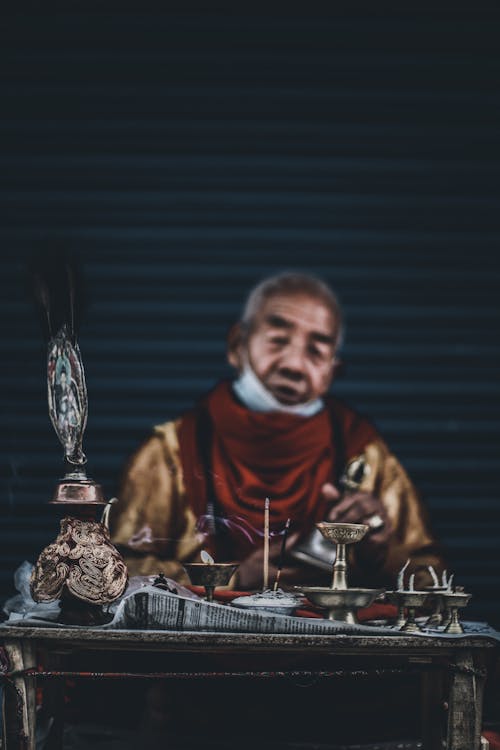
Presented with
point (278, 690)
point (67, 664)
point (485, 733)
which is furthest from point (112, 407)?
point (485, 733)

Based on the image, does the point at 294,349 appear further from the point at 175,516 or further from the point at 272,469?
the point at 175,516

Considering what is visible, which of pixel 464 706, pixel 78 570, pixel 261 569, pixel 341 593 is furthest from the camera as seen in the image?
pixel 261 569

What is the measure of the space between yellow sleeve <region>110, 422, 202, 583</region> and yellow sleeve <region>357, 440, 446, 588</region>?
976 mm

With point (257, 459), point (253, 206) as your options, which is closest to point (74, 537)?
point (257, 459)

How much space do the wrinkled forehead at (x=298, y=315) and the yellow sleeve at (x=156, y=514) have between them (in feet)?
2.50

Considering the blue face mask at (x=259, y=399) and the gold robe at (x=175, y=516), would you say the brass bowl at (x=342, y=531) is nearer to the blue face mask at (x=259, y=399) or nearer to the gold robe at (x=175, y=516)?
the gold robe at (x=175, y=516)

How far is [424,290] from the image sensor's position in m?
5.39

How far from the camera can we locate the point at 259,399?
213 inches

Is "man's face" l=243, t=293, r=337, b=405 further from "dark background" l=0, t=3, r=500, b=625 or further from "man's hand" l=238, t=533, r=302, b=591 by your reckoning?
"man's hand" l=238, t=533, r=302, b=591

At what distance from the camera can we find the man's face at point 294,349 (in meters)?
5.40

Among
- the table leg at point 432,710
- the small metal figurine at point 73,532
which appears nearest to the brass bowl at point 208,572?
the small metal figurine at point 73,532

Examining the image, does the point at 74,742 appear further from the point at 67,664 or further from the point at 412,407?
the point at 412,407

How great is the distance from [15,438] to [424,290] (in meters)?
2.33

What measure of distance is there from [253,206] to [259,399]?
1047 mm
